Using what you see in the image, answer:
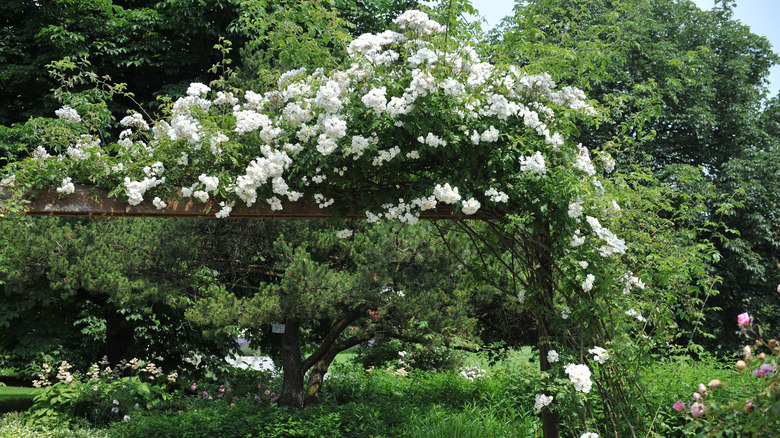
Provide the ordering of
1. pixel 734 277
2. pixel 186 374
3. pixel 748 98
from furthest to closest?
pixel 748 98, pixel 734 277, pixel 186 374

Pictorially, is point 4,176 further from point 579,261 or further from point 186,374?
point 186,374

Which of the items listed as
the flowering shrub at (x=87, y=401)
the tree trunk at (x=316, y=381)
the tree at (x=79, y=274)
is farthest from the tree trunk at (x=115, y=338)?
the tree trunk at (x=316, y=381)

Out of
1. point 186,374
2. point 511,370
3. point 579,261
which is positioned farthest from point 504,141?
point 186,374

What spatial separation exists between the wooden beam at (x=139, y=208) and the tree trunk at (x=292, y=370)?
3629mm

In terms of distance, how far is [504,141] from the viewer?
3.11 metres

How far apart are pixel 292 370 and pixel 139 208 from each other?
155 inches

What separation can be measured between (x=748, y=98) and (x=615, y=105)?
10.7 meters

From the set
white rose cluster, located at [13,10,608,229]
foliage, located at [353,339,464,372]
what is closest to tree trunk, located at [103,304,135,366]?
foliage, located at [353,339,464,372]

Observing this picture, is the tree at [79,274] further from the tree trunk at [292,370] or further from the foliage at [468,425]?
the foliage at [468,425]

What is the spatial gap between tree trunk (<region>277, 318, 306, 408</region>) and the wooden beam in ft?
11.9

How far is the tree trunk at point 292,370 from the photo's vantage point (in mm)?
6906

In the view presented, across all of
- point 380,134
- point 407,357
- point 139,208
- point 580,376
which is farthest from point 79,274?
point 580,376

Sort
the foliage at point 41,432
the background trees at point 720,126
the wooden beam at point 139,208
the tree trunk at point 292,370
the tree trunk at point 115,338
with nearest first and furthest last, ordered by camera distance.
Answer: the wooden beam at point 139,208 → the foliage at point 41,432 → the tree trunk at point 292,370 → the tree trunk at point 115,338 → the background trees at point 720,126

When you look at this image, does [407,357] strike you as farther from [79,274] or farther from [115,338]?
[79,274]
